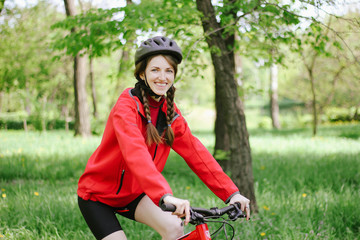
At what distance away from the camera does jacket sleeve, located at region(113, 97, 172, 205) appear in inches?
64.6

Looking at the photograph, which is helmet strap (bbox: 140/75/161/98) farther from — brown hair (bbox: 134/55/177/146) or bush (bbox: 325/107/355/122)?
bush (bbox: 325/107/355/122)

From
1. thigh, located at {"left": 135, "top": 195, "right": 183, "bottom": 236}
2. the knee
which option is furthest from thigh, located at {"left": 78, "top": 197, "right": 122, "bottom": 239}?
the knee

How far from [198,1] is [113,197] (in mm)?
3166

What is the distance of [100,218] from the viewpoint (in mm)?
1984

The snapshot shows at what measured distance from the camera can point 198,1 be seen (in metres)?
4.41

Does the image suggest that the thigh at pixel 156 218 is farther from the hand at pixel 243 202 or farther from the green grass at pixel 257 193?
the green grass at pixel 257 193

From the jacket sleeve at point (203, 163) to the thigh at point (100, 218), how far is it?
1.86 ft

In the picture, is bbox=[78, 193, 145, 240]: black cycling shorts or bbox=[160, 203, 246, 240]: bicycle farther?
bbox=[78, 193, 145, 240]: black cycling shorts

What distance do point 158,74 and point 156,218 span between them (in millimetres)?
837

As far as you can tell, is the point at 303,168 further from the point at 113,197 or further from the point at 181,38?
the point at 113,197

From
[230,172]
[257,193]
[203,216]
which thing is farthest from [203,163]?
[230,172]

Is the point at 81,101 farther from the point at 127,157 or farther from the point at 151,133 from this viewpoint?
the point at 127,157

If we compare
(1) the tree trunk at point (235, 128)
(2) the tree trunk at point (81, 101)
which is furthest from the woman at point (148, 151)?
(2) the tree trunk at point (81, 101)

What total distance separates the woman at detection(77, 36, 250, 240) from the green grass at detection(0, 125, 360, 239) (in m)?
1.47
